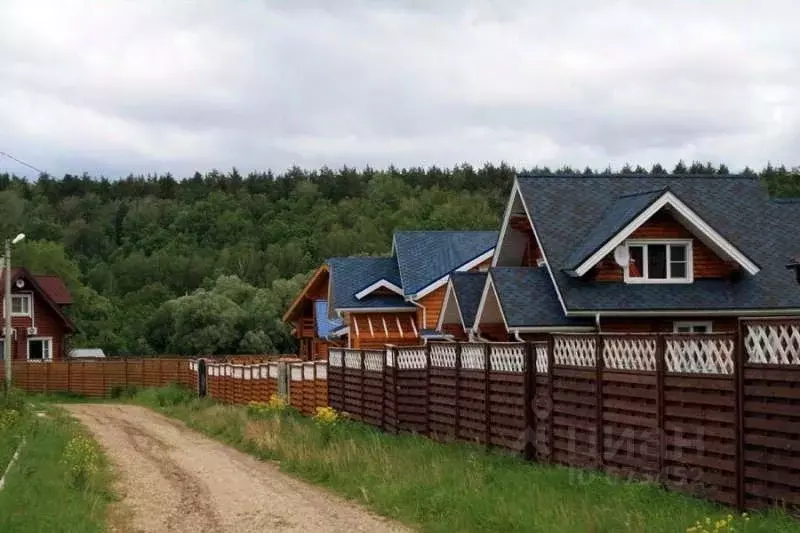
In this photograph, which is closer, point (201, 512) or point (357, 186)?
point (201, 512)

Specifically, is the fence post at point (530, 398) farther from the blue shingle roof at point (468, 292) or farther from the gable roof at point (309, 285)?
the gable roof at point (309, 285)

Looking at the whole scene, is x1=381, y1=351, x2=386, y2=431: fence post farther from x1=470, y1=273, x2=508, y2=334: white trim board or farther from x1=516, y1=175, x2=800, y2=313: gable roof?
x1=516, y1=175, x2=800, y2=313: gable roof

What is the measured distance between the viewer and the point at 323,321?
50000 millimetres

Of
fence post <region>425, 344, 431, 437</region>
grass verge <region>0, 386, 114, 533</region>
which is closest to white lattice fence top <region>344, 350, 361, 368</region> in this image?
fence post <region>425, 344, 431, 437</region>

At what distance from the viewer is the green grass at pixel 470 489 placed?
10594 millimetres

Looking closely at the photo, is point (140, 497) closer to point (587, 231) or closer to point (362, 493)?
point (362, 493)

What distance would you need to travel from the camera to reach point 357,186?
14575cm

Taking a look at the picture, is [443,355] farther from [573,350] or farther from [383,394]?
[573,350]

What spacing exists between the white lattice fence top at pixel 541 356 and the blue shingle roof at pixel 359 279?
27356mm

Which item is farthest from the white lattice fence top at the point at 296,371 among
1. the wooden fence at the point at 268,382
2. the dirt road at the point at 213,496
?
the dirt road at the point at 213,496

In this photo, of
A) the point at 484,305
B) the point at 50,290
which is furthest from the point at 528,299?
the point at 50,290

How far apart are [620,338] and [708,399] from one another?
6.59 ft

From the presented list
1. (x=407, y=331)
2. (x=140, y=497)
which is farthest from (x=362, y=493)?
(x=407, y=331)

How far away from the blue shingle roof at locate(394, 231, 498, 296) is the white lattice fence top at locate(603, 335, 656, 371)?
2676 cm
